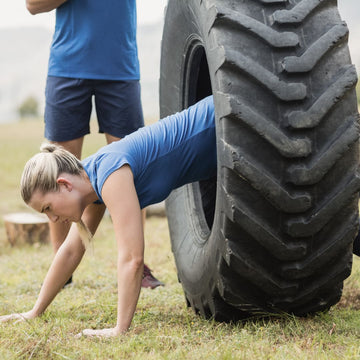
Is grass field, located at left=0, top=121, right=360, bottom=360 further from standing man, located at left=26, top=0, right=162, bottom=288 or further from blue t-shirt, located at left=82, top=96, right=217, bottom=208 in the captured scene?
blue t-shirt, located at left=82, top=96, right=217, bottom=208

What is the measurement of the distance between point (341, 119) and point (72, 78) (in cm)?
190

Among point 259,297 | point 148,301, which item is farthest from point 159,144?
point 148,301

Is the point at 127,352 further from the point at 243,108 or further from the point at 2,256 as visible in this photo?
the point at 2,256

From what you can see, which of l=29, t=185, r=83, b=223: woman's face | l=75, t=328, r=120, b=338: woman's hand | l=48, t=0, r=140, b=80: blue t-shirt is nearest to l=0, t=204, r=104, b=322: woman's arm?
l=29, t=185, r=83, b=223: woman's face

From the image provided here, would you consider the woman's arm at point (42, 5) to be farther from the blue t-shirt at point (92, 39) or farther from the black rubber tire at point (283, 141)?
the black rubber tire at point (283, 141)

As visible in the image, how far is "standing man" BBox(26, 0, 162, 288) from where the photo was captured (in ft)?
11.8

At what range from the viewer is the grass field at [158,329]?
2.32 m

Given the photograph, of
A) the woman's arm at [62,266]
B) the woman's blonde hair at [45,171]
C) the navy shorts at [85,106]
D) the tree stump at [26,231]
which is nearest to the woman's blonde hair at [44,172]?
the woman's blonde hair at [45,171]

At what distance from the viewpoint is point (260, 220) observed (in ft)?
7.46

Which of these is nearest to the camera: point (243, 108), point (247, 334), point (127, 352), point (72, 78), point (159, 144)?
point (243, 108)

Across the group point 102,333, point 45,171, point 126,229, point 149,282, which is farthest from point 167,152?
point 149,282

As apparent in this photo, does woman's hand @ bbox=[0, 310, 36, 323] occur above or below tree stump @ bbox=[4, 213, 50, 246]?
above

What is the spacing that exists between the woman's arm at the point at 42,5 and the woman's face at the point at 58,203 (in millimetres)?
1388

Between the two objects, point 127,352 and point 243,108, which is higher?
point 243,108
